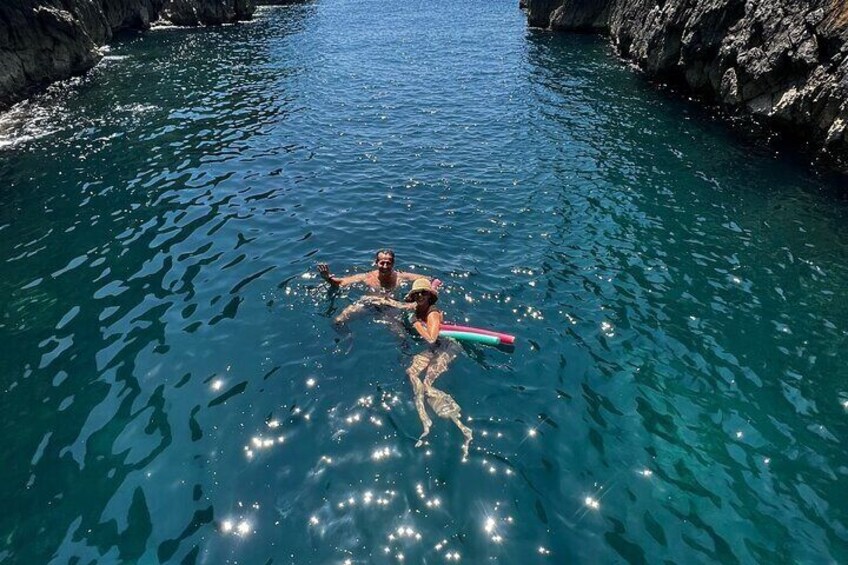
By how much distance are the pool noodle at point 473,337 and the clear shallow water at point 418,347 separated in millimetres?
411

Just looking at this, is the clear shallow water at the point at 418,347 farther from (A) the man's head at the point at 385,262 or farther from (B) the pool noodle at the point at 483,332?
(A) the man's head at the point at 385,262

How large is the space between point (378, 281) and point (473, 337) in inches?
156

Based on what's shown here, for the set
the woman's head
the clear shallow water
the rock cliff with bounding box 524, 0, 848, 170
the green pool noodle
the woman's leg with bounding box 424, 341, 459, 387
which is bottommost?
the clear shallow water

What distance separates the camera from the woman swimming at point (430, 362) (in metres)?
12.0

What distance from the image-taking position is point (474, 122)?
31.8 m

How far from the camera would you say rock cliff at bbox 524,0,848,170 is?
950 inches

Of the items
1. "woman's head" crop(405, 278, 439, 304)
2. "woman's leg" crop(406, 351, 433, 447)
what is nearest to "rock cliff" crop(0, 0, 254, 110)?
"woman's head" crop(405, 278, 439, 304)

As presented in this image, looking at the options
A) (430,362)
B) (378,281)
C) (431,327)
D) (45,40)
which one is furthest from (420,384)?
(45,40)

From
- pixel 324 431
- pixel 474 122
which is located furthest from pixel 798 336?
pixel 474 122

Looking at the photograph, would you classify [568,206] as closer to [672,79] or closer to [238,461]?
[238,461]

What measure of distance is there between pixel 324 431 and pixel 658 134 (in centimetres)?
2624

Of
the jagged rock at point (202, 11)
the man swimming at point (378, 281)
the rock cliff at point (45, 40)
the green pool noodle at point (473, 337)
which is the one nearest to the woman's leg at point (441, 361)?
the green pool noodle at point (473, 337)

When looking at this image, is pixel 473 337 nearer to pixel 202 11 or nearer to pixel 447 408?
pixel 447 408

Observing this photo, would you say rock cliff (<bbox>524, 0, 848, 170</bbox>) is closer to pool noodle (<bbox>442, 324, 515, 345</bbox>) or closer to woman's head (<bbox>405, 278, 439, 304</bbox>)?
pool noodle (<bbox>442, 324, 515, 345</bbox>)
